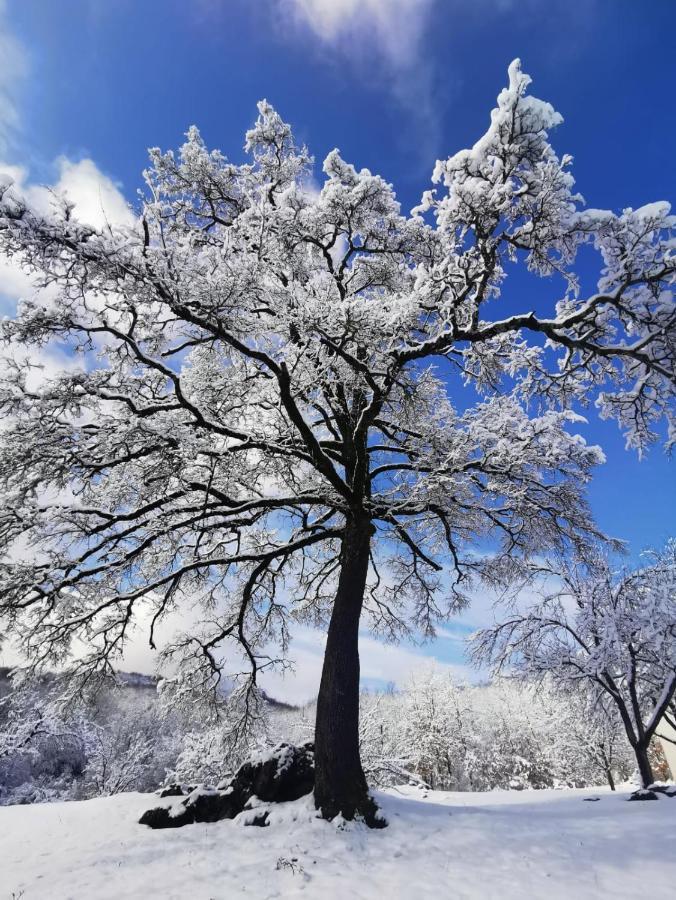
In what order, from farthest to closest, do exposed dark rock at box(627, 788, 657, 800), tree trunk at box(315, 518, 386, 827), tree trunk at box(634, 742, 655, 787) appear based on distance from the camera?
tree trunk at box(634, 742, 655, 787), exposed dark rock at box(627, 788, 657, 800), tree trunk at box(315, 518, 386, 827)

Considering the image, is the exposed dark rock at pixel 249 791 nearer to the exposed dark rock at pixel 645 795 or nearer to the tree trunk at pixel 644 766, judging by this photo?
the exposed dark rock at pixel 645 795

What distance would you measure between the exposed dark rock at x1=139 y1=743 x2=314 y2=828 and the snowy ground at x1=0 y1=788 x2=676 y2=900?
13.8 inches

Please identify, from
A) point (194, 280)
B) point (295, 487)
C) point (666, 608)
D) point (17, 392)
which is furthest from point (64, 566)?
point (666, 608)

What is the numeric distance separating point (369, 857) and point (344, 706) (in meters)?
1.76

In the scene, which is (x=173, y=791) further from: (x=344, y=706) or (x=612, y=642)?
(x=612, y=642)

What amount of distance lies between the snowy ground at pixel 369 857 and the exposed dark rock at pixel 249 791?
35 cm

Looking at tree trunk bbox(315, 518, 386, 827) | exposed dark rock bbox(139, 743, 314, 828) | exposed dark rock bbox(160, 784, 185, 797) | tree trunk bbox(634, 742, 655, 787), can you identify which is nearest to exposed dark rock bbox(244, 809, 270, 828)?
exposed dark rock bbox(139, 743, 314, 828)

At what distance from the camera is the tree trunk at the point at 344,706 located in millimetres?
6039

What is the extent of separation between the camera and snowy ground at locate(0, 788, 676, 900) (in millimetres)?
4250

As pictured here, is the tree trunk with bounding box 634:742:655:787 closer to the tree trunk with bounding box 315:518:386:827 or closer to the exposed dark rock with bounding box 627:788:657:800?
the exposed dark rock with bounding box 627:788:657:800

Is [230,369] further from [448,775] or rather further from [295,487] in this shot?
[448,775]

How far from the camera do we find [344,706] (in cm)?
659

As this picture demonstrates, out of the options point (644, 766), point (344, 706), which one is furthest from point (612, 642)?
point (344, 706)

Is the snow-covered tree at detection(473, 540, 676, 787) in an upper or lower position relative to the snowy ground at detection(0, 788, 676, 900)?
upper
